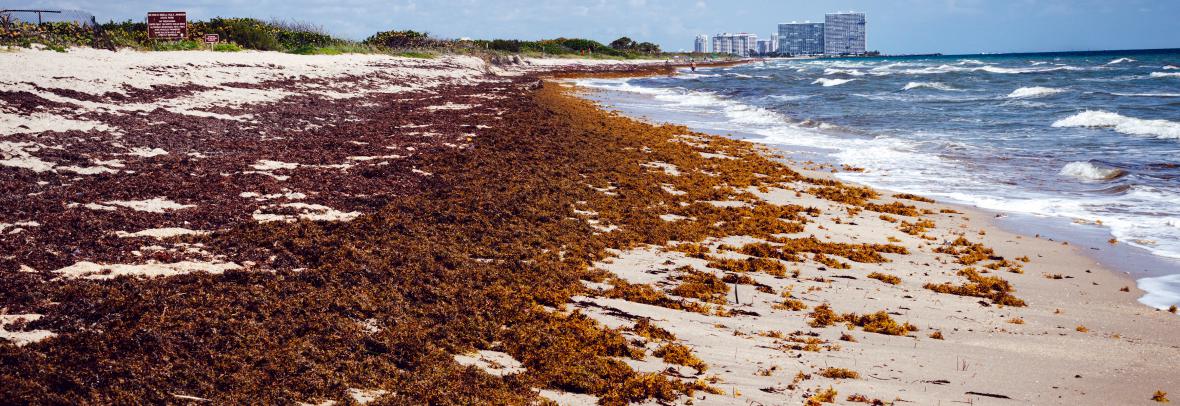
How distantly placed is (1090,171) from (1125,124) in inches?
389

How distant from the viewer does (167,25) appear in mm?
27375

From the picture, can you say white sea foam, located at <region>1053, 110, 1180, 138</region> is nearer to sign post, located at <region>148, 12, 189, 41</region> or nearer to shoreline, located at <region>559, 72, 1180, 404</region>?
shoreline, located at <region>559, 72, 1180, 404</region>

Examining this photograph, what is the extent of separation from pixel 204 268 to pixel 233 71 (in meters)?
17.5

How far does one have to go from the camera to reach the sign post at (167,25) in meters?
27.0

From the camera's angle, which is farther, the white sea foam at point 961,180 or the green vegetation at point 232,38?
the green vegetation at point 232,38

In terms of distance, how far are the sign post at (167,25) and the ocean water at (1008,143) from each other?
15923 mm

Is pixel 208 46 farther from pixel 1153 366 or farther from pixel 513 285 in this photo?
pixel 1153 366

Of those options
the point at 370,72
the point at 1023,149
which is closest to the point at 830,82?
the point at 370,72

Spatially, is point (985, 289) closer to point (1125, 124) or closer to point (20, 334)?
point (20, 334)

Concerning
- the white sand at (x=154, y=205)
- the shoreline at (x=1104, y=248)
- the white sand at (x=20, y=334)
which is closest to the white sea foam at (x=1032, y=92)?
the shoreline at (x=1104, y=248)

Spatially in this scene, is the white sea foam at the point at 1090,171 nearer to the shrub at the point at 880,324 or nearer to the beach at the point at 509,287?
the beach at the point at 509,287

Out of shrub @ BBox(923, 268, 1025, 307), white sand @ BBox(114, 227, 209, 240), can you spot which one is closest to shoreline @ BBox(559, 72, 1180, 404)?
shrub @ BBox(923, 268, 1025, 307)

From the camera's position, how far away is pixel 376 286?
17.2ft

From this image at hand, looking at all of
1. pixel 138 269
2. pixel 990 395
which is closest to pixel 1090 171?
pixel 990 395
